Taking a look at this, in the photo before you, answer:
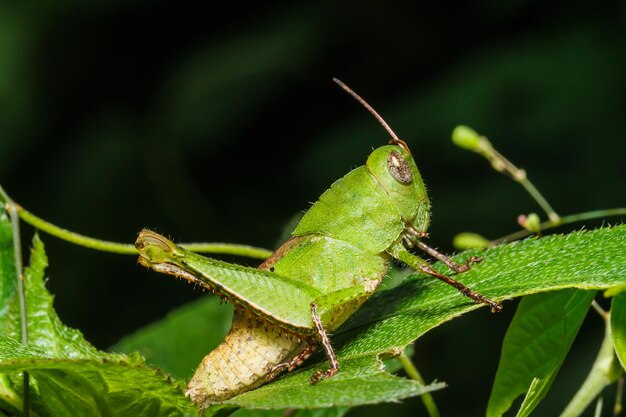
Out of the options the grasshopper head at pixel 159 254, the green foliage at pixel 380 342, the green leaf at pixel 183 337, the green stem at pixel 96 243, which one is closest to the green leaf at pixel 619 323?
the green foliage at pixel 380 342

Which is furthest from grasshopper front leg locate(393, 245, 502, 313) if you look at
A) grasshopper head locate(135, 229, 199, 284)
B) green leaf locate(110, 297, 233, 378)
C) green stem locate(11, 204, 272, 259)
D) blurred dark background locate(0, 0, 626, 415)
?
blurred dark background locate(0, 0, 626, 415)

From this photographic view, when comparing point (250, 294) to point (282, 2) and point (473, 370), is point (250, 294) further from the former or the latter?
point (282, 2)

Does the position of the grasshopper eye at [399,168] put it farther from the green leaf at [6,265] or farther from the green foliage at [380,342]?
the green leaf at [6,265]

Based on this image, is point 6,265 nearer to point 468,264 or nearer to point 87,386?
point 87,386

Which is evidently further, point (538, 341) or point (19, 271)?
point (19, 271)

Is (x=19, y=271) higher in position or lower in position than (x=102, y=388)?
higher

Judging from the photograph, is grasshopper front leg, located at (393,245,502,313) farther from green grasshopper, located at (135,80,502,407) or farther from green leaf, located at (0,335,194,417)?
green leaf, located at (0,335,194,417)

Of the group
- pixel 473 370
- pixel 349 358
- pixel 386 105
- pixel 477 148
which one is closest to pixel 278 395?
pixel 349 358

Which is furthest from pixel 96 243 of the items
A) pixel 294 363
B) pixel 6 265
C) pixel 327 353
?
pixel 327 353
